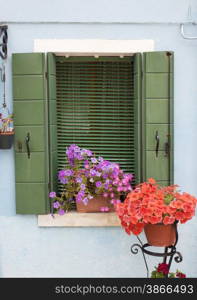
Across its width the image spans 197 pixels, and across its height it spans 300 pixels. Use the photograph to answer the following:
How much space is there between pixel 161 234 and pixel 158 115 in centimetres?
118

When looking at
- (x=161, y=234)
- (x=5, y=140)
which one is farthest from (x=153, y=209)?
(x=5, y=140)

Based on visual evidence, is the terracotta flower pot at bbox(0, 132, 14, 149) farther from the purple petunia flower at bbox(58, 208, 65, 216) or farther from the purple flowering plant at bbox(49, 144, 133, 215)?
the purple petunia flower at bbox(58, 208, 65, 216)

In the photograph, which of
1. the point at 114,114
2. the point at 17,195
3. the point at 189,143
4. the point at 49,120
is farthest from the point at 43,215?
the point at 189,143

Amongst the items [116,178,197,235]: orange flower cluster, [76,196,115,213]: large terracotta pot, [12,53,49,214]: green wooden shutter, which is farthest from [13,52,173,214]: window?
[116,178,197,235]: orange flower cluster

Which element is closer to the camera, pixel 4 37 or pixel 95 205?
pixel 4 37

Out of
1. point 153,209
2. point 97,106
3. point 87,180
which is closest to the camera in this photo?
point 153,209

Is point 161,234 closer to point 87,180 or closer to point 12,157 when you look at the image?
point 87,180

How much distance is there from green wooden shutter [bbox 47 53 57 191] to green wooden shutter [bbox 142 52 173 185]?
894 millimetres

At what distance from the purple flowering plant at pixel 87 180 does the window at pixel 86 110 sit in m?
0.15

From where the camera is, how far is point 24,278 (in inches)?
164

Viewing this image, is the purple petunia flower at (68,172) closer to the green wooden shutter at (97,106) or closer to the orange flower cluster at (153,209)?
the green wooden shutter at (97,106)

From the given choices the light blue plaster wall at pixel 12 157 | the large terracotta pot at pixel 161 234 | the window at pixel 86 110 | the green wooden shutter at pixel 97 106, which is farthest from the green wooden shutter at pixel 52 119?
the large terracotta pot at pixel 161 234

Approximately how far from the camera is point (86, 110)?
4332 millimetres

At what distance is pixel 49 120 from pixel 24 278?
160 cm
